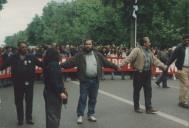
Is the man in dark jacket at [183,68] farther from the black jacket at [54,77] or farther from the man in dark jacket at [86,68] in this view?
the black jacket at [54,77]

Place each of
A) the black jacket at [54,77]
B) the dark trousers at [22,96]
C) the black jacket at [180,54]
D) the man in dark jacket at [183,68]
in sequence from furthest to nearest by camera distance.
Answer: the black jacket at [180,54] < the man in dark jacket at [183,68] < the dark trousers at [22,96] < the black jacket at [54,77]

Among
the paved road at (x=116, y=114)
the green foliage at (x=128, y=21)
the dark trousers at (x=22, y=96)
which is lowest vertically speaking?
the paved road at (x=116, y=114)

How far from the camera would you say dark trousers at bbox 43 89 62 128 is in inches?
387

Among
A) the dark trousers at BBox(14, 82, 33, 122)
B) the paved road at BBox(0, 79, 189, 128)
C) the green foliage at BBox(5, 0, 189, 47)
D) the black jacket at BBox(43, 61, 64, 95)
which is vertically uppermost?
the green foliage at BBox(5, 0, 189, 47)

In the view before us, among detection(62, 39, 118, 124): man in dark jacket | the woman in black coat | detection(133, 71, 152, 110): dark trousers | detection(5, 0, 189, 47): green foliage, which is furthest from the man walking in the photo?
detection(5, 0, 189, 47): green foliage

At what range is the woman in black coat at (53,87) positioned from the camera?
9.80m

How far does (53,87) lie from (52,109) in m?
0.37

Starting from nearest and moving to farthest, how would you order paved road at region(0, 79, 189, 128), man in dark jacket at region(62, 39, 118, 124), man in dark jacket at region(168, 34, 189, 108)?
paved road at region(0, 79, 189, 128) → man in dark jacket at region(62, 39, 118, 124) → man in dark jacket at region(168, 34, 189, 108)

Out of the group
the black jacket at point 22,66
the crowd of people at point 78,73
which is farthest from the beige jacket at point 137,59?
the black jacket at point 22,66

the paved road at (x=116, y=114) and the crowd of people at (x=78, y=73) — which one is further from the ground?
the crowd of people at (x=78, y=73)

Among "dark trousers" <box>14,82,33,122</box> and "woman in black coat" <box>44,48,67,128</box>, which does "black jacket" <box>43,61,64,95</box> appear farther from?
"dark trousers" <box>14,82,33,122</box>

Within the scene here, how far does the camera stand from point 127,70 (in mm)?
27984

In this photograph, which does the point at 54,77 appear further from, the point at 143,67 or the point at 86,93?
the point at 143,67

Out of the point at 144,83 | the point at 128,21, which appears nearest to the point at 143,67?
the point at 144,83
